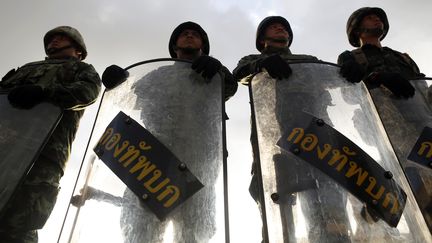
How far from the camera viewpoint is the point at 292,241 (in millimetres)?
1683

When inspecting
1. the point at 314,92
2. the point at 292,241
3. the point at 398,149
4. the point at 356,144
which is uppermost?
the point at 314,92

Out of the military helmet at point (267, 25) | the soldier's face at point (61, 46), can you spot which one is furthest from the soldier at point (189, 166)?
the soldier's face at point (61, 46)

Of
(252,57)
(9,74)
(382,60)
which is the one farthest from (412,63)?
(9,74)

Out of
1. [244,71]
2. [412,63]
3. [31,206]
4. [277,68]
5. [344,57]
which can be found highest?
[277,68]

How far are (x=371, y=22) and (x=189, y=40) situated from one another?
2.19 metres

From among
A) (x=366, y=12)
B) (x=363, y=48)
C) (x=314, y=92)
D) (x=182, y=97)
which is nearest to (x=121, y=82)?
(x=182, y=97)

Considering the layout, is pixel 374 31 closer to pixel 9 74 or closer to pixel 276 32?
pixel 276 32

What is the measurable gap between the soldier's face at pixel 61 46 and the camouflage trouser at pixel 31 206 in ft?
4.93

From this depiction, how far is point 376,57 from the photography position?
4.02 meters

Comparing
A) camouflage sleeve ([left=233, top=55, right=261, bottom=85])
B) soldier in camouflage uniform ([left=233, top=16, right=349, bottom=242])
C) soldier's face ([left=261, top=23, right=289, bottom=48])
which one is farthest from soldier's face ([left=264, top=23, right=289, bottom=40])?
soldier in camouflage uniform ([left=233, top=16, right=349, bottom=242])

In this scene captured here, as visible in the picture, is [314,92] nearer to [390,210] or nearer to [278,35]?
[390,210]

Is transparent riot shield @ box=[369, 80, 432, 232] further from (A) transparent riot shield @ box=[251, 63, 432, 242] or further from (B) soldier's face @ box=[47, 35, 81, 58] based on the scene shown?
(B) soldier's face @ box=[47, 35, 81, 58]

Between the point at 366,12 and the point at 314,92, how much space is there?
8.92 ft

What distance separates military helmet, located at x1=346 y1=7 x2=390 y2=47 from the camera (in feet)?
14.6
